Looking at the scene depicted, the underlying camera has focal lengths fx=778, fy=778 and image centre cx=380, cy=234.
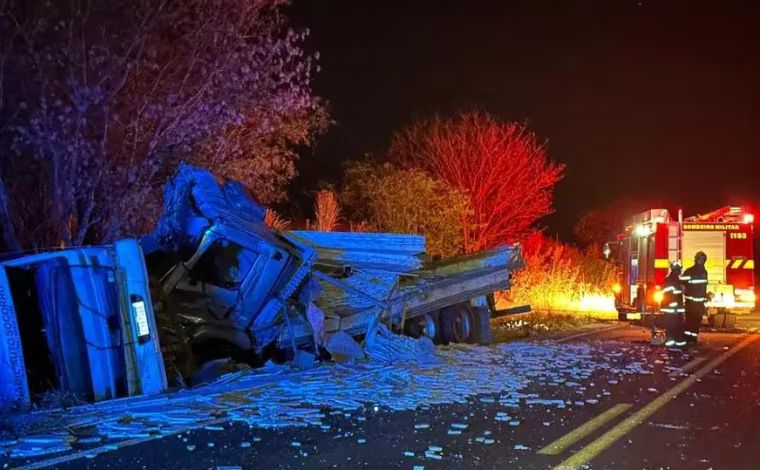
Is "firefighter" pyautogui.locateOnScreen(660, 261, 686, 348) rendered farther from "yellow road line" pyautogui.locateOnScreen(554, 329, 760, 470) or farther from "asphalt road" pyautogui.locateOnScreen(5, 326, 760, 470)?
"asphalt road" pyautogui.locateOnScreen(5, 326, 760, 470)

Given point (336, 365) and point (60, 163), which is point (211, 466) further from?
point (60, 163)

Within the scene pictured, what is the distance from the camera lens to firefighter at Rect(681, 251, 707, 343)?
13.4m

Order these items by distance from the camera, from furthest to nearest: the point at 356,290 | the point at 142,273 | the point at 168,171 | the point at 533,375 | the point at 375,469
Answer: the point at 168,171 → the point at 356,290 → the point at 533,375 → the point at 142,273 → the point at 375,469

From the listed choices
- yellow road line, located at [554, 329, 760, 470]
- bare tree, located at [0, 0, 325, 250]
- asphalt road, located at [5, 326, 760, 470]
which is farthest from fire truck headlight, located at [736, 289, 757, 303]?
bare tree, located at [0, 0, 325, 250]

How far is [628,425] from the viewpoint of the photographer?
6695 mm

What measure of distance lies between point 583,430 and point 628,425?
1.63ft

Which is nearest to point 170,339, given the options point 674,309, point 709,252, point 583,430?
point 583,430

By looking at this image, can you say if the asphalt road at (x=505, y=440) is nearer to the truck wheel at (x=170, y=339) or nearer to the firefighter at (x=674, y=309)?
the truck wheel at (x=170, y=339)

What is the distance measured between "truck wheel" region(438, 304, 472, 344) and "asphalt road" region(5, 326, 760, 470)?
4903 mm

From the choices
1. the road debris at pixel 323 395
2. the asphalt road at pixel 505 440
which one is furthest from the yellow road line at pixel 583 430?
the road debris at pixel 323 395

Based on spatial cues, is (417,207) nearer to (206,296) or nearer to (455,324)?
(455,324)

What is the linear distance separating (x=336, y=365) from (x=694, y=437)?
14.8ft

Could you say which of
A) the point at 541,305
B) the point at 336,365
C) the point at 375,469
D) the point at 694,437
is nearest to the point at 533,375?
the point at 336,365

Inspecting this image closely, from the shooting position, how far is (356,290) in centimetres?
1080
